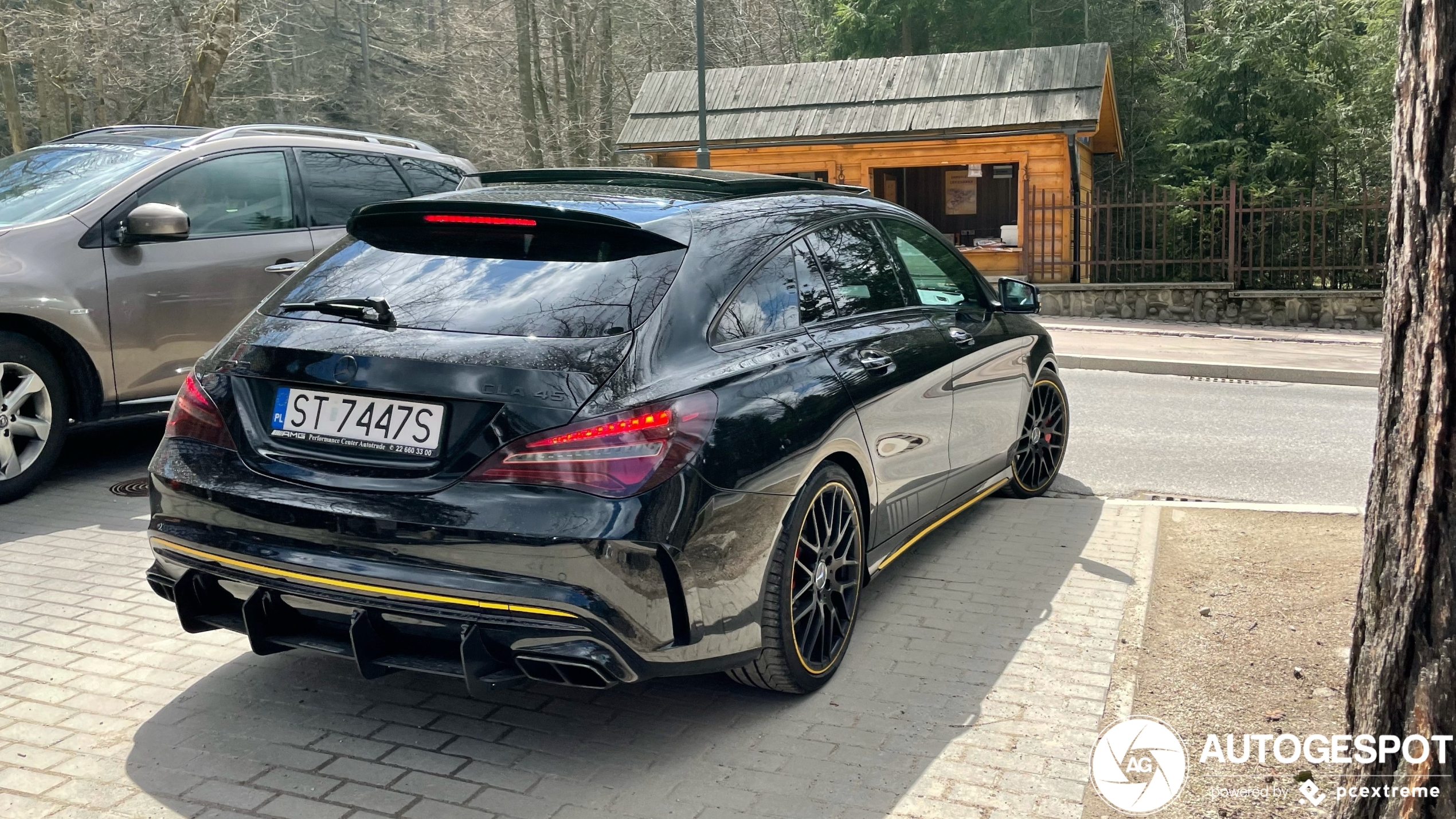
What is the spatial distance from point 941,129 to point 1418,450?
19.7 meters

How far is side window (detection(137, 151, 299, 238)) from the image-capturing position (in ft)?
22.4

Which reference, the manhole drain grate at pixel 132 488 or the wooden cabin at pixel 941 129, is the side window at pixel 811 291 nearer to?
the manhole drain grate at pixel 132 488

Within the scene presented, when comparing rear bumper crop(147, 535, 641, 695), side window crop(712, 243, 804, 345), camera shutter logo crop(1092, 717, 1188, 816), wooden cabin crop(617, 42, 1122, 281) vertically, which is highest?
wooden cabin crop(617, 42, 1122, 281)

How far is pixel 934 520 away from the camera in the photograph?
17.2 ft

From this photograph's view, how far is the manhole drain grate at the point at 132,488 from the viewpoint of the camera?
6.45m

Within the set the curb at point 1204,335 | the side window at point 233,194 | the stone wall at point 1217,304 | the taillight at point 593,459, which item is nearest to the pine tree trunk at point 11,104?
the side window at point 233,194

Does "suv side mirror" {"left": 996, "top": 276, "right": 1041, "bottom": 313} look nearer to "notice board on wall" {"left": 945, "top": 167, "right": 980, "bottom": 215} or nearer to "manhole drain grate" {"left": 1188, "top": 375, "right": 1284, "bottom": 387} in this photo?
"manhole drain grate" {"left": 1188, "top": 375, "right": 1284, "bottom": 387}

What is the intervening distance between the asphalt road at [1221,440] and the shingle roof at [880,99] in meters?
9.68

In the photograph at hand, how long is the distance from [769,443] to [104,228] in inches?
176

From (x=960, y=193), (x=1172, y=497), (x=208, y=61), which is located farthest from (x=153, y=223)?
(x=960, y=193)

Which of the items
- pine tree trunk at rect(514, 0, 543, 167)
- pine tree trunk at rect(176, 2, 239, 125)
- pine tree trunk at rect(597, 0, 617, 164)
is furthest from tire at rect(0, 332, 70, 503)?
pine tree trunk at rect(597, 0, 617, 164)

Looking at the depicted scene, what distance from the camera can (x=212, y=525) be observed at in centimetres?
351

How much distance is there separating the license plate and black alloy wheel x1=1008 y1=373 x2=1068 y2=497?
383 centimetres

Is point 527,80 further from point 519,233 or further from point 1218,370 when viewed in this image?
point 519,233
